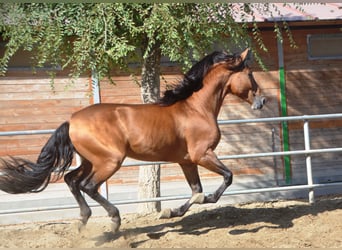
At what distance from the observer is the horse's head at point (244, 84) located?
578 centimetres

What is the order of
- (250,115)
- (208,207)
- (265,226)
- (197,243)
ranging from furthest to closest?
(250,115) → (208,207) → (265,226) → (197,243)

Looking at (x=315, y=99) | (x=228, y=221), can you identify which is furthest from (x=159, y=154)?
(x=315, y=99)

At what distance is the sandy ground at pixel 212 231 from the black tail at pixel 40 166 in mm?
650

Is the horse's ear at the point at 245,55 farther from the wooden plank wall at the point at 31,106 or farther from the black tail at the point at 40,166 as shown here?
the wooden plank wall at the point at 31,106

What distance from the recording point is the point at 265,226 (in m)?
5.84

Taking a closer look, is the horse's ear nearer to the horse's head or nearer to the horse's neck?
the horse's head

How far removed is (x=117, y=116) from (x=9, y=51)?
1791 mm

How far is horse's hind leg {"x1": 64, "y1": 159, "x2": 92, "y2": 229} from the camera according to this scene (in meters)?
5.22

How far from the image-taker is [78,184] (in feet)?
17.3

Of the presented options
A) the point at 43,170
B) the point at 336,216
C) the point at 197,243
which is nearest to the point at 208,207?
the point at 336,216

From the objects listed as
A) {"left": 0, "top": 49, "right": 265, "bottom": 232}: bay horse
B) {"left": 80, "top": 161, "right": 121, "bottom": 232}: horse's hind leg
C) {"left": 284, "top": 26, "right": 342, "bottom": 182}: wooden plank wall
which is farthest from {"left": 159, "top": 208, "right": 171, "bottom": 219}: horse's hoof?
{"left": 284, "top": 26, "right": 342, "bottom": 182}: wooden plank wall

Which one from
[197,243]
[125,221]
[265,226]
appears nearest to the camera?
[197,243]

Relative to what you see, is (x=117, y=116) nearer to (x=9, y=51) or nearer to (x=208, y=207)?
(x=9, y=51)

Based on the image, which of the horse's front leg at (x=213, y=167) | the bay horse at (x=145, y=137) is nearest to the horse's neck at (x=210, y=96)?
the bay horse at (x=145, y=137)
